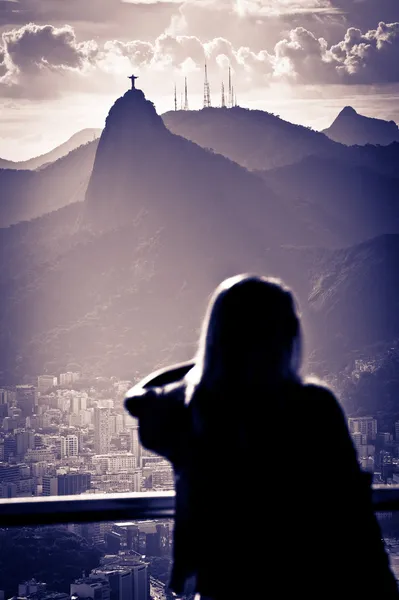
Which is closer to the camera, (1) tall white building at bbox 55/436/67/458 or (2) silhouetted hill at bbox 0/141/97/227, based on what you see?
(1) tall white building at bbox 55/436/67/458

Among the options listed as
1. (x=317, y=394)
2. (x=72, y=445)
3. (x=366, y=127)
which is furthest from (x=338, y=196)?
(x=317, y=394)

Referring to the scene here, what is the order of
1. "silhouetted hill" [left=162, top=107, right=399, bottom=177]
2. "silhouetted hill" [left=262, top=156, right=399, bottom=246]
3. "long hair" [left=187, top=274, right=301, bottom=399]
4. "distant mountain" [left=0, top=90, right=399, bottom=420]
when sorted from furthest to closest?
"silhouetted hill" [left=162, top=107, right=399, bottom=177]
"silhouetted hill" [left=262, top=156, right=399, bottom=246]
"distant mountain" [left=0, top=90, right=399, bottom=420]
"long hair" [left=187, top=274, right=301, bottom=399]

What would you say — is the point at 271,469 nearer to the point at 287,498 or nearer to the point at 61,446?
the point at 287,498

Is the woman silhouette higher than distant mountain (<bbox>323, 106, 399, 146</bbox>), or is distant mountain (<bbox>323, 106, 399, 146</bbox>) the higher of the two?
distant mountain (<bbox>323, 106, 399, 146</bbox>)

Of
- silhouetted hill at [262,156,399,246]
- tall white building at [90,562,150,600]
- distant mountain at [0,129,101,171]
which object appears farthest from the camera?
silhouetted hill at [262,156,399,246]

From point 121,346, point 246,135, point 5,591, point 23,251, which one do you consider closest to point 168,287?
point 121,346

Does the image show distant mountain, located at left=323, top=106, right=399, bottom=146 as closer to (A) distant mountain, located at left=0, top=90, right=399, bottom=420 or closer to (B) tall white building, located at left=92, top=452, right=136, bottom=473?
(A) distant mountain, located at left=0, top=90, right=399, bottom=420

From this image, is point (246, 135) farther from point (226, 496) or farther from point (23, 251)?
point (226, 496)

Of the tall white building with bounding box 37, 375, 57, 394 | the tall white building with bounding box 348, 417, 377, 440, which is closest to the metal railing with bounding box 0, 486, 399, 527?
the tall white building with bounding box 348, 417, 377, 440
